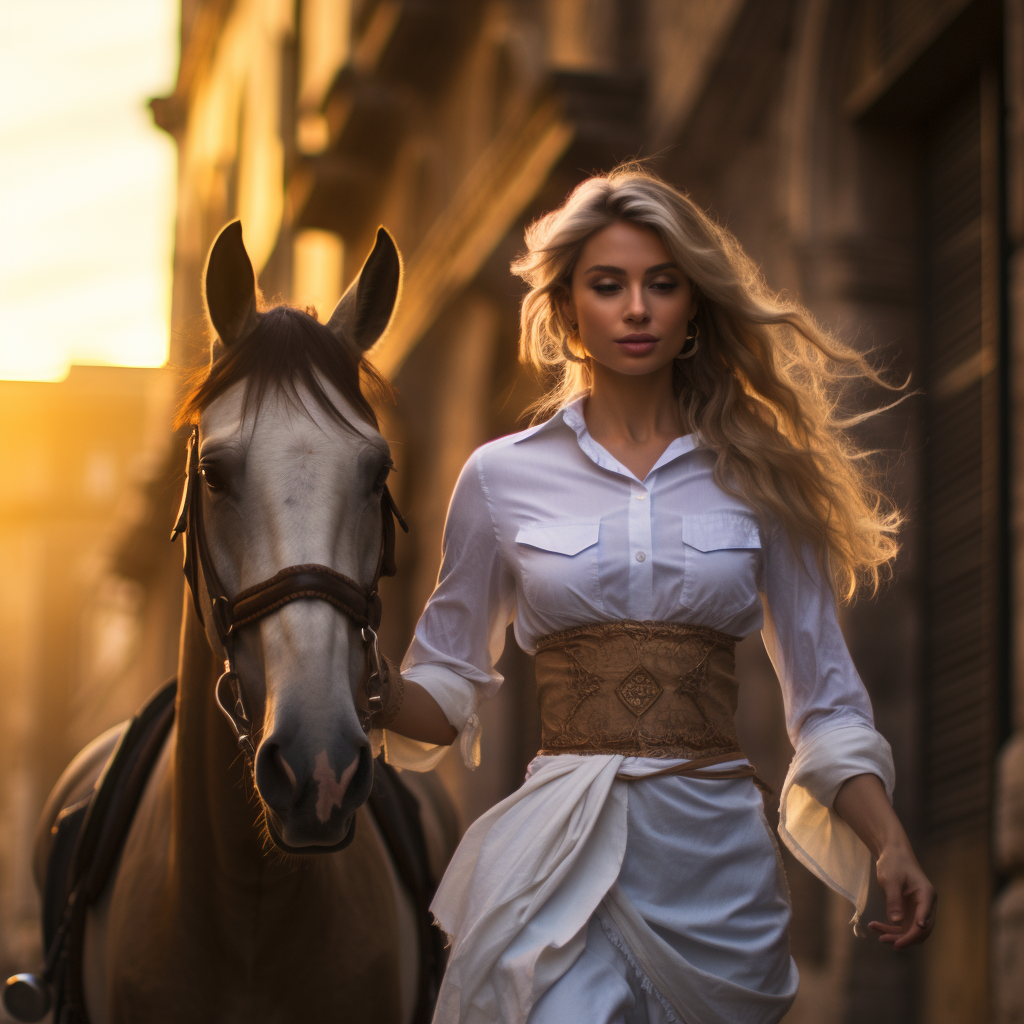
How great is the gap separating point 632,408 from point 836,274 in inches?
168

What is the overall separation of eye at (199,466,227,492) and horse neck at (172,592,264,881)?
335 millimetres

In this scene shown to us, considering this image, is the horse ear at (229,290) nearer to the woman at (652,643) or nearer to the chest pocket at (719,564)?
the woman at (652,643)

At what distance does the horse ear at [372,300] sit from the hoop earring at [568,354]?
14.9 inches

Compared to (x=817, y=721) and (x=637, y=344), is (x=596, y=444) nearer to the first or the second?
(x=637, y=344)

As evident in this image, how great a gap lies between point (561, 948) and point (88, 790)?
238 centimetres

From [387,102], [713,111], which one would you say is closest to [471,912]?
[713,111]

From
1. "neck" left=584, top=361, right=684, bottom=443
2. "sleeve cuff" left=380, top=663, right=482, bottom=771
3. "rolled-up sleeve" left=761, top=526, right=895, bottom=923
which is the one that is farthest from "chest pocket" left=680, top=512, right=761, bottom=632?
"sleeve cuff" left=380, top=663, right=482, bottom=771

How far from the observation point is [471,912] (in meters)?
2.68

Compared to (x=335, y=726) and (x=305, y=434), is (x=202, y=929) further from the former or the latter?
(x=305, y=434)

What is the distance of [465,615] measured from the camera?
2986 mm

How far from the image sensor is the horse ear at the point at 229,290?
2.76m

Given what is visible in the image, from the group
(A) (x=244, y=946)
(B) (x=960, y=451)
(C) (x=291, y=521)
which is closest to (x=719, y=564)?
(C) (x=291, y=521)

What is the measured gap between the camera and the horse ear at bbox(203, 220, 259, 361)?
2.76 metres

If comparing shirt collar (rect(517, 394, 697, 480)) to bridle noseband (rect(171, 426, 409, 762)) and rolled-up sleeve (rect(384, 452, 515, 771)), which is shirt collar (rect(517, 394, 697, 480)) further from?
bridle noseband (rect(171, 426, 409, 762))
